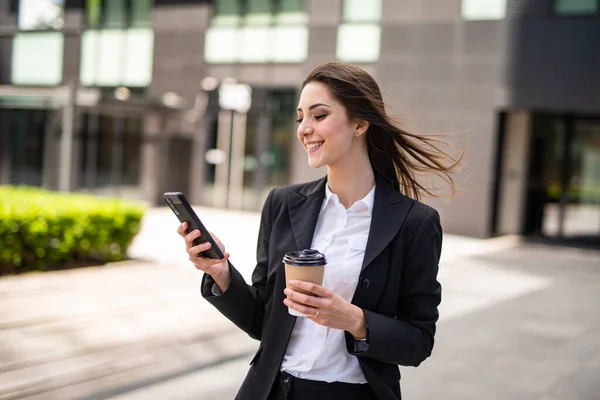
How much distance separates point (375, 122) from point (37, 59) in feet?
76.6

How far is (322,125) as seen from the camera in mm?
2252

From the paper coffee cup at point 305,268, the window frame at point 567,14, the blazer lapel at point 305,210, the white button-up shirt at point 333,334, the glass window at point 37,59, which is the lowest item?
the white button-up shirt at point 333,334

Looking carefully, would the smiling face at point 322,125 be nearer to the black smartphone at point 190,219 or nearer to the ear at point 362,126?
the ear at point 362,126

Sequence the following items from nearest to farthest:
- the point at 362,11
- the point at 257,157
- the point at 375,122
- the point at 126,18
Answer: the point at 375,122 < the point at 362,11 < the point at 257,157 < the point at 126,18

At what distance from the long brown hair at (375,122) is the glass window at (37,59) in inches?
881

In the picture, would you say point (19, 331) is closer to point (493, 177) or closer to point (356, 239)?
point (356, 239)

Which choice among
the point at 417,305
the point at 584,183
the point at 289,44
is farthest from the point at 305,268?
the point at 289,44

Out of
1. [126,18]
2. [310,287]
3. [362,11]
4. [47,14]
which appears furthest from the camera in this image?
[47,14]

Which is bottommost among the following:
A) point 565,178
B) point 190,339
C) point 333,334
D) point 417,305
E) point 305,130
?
point 190,339

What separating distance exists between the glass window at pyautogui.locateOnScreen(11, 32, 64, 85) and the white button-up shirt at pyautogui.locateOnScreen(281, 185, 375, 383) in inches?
890

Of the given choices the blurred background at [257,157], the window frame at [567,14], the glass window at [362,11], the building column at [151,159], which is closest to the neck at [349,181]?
the blurred background at [257,157]

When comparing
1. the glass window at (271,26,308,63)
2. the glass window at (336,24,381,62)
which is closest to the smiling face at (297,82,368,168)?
the glass window at (336,24,381,62)

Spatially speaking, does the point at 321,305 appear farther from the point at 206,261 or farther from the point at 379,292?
the point at 206,261

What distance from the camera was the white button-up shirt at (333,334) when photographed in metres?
2.21
